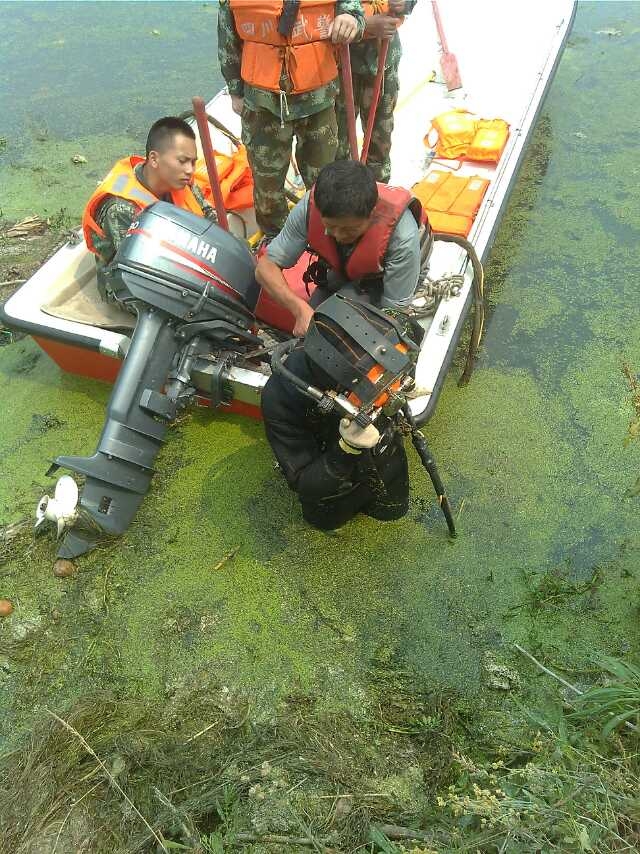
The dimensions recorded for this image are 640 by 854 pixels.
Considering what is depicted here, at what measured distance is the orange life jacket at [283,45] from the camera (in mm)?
2559

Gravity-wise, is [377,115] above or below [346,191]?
below

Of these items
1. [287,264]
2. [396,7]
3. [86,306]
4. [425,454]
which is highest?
[396,7]

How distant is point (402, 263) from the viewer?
225cm

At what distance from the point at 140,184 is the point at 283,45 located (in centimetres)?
80

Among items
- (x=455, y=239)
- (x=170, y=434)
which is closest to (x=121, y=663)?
(x=170, y=434)

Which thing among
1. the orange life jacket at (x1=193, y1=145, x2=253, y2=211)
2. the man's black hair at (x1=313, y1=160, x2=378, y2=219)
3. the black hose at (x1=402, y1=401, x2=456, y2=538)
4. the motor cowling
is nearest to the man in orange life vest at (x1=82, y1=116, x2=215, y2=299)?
the motor cowling

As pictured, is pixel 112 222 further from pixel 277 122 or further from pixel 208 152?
pixel 277 122

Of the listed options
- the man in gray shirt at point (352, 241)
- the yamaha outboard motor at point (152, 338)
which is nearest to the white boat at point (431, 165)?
the yamaha outboard motor at point (152, 338)

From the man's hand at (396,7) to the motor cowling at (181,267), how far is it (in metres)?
1.30

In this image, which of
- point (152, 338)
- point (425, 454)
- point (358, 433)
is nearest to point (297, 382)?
point (358, 433)

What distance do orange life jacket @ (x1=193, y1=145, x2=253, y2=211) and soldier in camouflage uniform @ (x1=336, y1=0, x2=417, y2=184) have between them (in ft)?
1.65

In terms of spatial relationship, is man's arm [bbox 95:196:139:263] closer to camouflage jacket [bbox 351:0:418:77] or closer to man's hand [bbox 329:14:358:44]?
man's hand [bbox 329:14:358:44]

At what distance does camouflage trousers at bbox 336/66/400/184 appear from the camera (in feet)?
10.9

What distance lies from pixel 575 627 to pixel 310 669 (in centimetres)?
97
